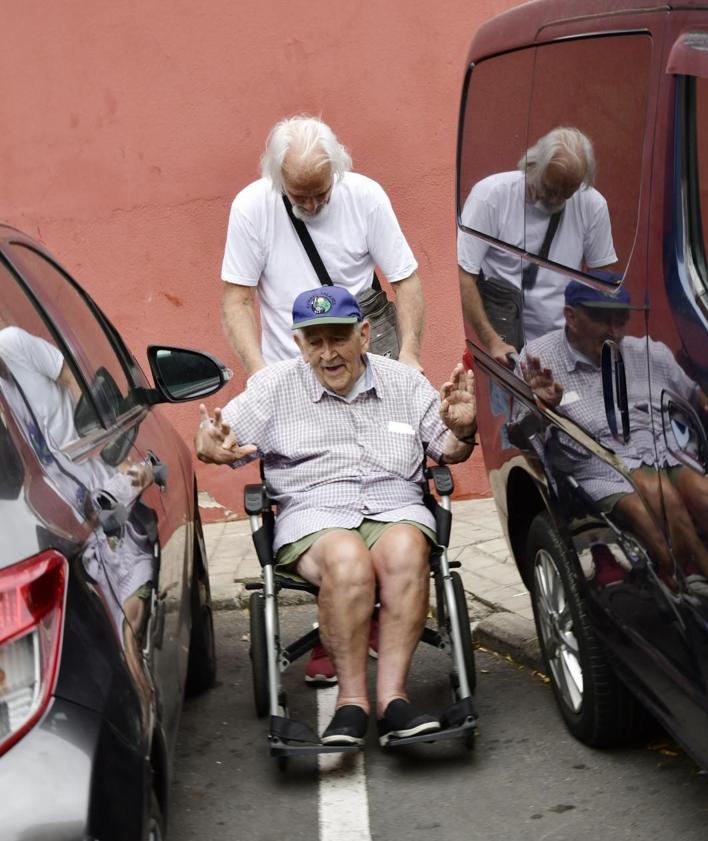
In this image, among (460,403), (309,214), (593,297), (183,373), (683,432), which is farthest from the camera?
(309,214)

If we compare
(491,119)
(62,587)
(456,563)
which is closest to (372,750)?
(456,563)

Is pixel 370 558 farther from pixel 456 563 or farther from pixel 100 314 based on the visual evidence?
pixel 100 314

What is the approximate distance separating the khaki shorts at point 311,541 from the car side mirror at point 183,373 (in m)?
0.63

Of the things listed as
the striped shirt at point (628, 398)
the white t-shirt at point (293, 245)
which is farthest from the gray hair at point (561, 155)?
the white t-shirt at point (293, 245)

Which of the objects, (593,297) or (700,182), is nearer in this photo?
(700,182)

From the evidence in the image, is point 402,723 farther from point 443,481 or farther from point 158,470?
point 158,470

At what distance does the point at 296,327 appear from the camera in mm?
4836

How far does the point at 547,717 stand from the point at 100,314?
1874 millimetres

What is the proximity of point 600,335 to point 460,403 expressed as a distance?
116 centimetres

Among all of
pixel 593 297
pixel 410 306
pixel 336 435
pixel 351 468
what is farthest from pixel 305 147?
pixel 593 297

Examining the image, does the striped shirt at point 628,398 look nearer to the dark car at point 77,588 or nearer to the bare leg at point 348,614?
the bare leg at point 348,614

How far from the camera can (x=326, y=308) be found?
4832 millimetres

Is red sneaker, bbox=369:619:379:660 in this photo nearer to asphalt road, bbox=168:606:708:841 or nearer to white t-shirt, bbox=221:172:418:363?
asphalt road, bbox=168:606:708:841

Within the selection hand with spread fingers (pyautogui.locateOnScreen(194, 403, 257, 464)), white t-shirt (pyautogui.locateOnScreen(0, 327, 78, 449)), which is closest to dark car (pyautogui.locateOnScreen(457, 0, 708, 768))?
hand with spread fingers (pyautogui.locateOnScreen(194, 403, 257, 464))
